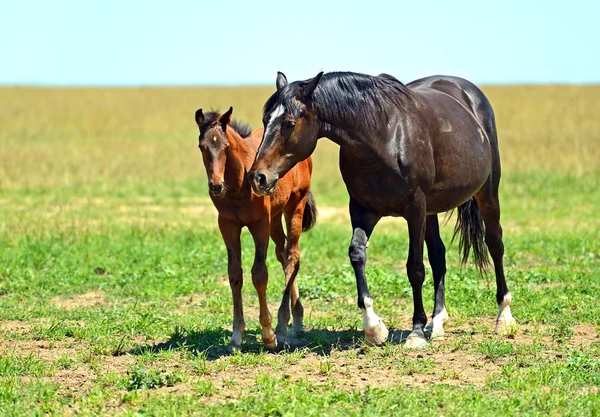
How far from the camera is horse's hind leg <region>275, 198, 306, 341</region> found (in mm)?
7594

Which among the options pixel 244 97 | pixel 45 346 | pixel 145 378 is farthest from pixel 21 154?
pixel 244 97

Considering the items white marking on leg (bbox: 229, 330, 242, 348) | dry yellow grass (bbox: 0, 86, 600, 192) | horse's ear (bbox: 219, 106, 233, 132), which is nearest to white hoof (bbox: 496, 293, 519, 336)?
white marking on leg (bbox: 229, 330, 242, 348)

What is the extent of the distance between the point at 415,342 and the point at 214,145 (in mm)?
2236

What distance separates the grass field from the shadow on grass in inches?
1.1

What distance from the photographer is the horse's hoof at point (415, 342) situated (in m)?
6.97

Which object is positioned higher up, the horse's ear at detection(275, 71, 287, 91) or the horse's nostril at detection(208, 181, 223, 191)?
the horse's ear at detection(275, 71, 287, 91)

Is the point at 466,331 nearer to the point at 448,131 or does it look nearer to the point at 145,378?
the point at 448,131

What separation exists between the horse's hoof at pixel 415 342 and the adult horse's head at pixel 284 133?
1.66 metres

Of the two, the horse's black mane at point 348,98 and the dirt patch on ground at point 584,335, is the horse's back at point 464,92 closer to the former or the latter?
the horse's black mane at point 348,98

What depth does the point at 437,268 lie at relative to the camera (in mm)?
8180

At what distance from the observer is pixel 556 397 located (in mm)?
5434

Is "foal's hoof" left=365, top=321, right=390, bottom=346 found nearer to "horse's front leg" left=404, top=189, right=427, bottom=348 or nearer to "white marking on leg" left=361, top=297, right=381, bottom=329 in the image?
"white marking on leg" left=361, top=297, right=381, bottom=329

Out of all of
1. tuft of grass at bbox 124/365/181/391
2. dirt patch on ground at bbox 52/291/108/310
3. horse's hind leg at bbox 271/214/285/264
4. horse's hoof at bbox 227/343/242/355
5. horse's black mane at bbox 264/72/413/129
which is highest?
horse's black mane at bbox 264/72/413/129

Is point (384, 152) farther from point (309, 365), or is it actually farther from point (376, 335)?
point (309, 365)
